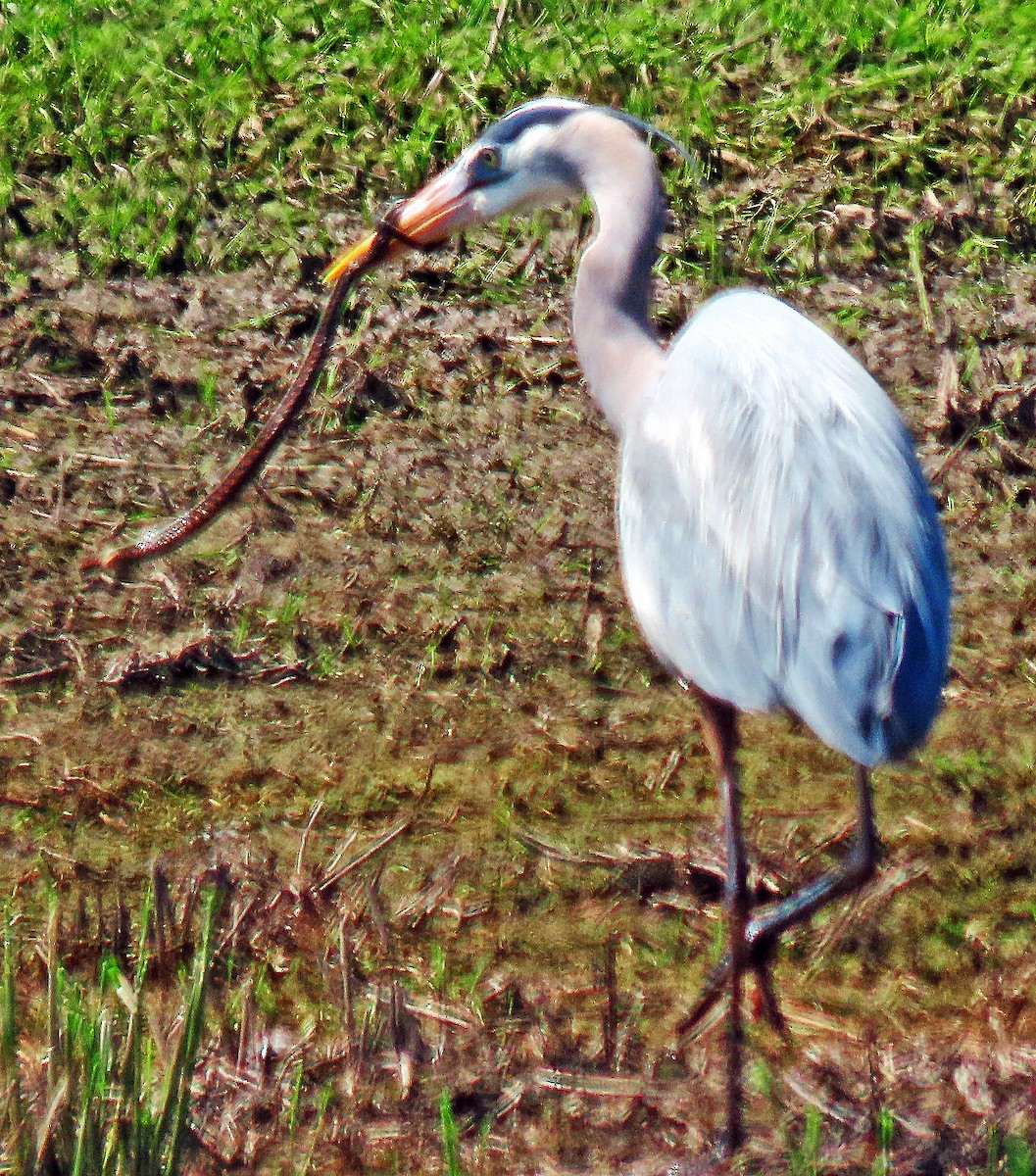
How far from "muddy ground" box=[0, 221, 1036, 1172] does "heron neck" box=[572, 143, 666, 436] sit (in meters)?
0.91

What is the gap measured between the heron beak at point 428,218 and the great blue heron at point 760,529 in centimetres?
36

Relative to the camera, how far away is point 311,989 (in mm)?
3541

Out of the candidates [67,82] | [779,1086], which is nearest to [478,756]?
[779,1086]

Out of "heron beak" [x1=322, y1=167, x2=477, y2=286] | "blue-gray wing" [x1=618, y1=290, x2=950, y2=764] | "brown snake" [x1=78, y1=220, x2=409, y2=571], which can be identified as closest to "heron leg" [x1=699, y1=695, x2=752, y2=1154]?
"blue-gray wing" [x1=618, y1=290, x2=950, y2=764]

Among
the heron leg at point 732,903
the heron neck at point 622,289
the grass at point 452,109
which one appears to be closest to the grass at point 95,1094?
the heron leg at point 732,903

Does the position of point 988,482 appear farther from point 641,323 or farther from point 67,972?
point 67,972

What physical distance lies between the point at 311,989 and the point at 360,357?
242 centimetres

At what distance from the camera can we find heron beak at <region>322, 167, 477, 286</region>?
13.4ft

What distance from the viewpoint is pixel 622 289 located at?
3.80 m

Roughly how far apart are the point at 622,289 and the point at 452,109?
2527mm

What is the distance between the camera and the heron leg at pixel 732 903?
323cm

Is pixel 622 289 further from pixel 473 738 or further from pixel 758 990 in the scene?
pixel 758 990

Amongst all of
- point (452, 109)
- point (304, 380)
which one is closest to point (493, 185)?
point (304, 380)

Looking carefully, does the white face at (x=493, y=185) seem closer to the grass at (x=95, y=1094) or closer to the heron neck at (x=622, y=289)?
the heron neck at (x=622, y=289)
